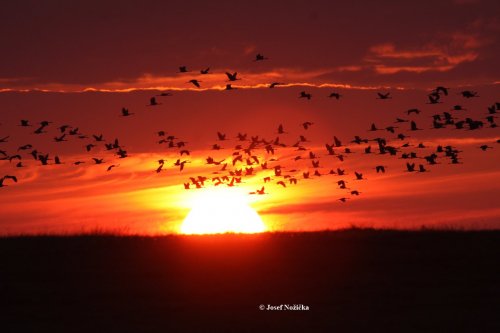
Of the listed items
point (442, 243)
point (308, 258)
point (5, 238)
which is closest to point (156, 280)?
point (308, 258)

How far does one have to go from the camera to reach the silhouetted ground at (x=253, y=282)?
34.5 metres

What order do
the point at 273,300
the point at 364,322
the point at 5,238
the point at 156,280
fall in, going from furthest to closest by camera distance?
the point at 5,238 → the point at 156,280 → the point at 273,300 → the point at 364,322

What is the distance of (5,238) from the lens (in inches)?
1864

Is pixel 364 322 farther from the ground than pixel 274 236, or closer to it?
closer to it

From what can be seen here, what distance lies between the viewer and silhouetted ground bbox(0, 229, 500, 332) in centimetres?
3447

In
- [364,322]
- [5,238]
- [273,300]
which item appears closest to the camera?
[364,322]

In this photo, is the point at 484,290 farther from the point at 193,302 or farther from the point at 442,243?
the point at 193,302

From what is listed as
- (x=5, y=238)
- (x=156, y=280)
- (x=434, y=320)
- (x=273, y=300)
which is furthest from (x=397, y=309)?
(x=5, y=238)

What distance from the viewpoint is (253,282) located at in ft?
132

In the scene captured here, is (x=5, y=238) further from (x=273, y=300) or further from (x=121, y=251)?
(x=273, y=300)

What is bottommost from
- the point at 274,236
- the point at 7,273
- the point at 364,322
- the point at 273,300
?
the point at 364,322

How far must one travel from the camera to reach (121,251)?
44.9 m

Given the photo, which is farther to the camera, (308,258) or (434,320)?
(308,258)

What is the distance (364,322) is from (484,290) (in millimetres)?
6436
